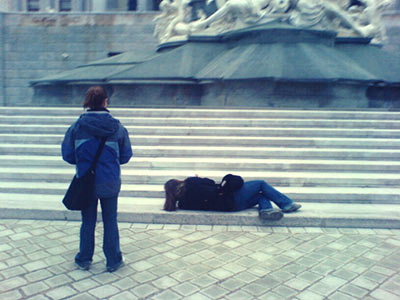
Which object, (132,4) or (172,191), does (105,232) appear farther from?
(132,4)

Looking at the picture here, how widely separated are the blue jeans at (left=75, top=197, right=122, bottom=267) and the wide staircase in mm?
1345

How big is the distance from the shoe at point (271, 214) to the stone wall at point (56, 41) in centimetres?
1555

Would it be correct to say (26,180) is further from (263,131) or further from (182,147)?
(263,131)

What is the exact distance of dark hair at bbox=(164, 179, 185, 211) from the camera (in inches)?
188

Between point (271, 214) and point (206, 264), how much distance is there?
1.31m

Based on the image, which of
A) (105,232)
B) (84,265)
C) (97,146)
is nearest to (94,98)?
(97,146)

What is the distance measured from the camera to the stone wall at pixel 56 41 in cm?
1884

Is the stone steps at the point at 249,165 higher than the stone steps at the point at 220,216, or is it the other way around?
the stone steps at the point at 249,165

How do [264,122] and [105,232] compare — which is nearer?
[105,232]

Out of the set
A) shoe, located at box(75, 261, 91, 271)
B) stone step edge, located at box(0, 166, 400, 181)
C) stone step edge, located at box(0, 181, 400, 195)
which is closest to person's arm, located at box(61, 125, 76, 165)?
shoe, located at box(75, 261, 91, 271)

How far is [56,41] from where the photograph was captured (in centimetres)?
1912

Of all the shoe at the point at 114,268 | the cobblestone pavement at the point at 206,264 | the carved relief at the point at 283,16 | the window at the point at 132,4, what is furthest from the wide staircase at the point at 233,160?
the window at the point at 132,4

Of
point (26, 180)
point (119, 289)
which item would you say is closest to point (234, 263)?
point (119, 289)

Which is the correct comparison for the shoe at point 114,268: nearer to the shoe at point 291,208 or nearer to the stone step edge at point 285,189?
the stone step edge at point 285,189
